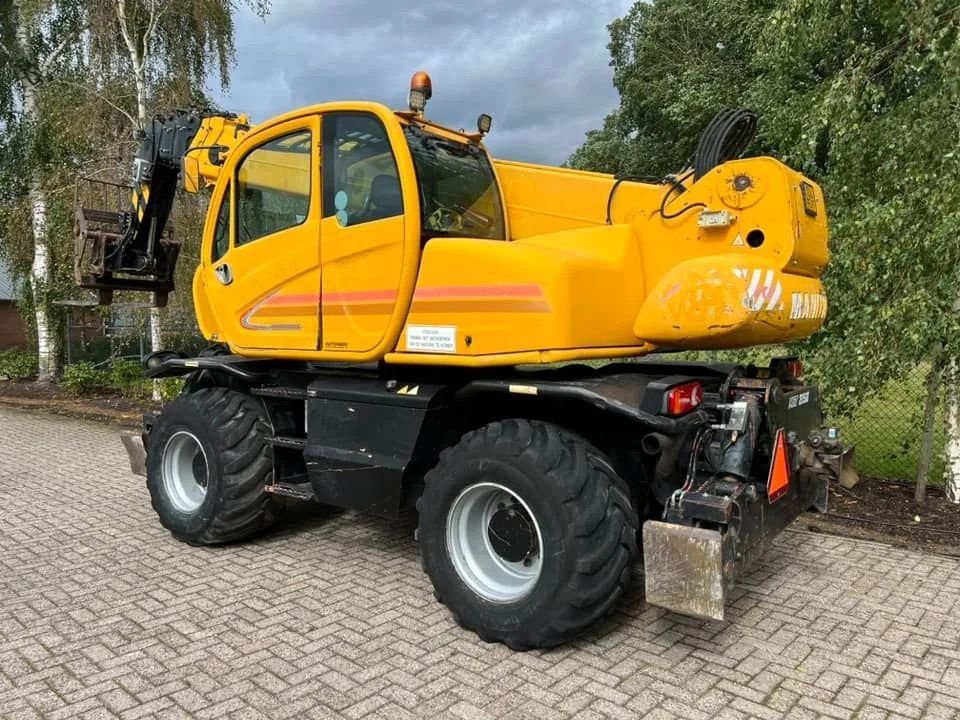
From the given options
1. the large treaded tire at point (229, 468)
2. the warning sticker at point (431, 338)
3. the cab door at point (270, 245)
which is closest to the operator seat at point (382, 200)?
the cab door at point (270, 245)

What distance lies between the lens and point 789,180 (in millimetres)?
3742

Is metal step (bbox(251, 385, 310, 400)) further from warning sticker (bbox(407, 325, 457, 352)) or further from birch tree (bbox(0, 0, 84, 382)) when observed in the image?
birch tree (bbox(0, 0, 84, 382))

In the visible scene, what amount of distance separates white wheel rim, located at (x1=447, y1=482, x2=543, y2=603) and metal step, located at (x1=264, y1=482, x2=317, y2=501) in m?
1.23

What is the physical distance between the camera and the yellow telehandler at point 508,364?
3.62m

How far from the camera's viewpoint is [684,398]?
12.2 feet

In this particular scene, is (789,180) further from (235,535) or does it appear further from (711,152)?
(235,535)

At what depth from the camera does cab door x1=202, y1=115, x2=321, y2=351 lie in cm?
473

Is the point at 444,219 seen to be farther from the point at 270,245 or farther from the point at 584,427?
the point at 584,427

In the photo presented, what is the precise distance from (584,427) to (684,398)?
718 millimetres

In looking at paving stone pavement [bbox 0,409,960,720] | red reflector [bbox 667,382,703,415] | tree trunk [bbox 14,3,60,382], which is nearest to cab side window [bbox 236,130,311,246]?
paving stone pavement [bbox 0,409,960,720]

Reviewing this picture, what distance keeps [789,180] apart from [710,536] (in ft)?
5.87

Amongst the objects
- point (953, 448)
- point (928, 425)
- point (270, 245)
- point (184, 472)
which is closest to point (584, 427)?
point (270, 245)

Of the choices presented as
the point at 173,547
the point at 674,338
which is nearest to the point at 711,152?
the point at 674,338

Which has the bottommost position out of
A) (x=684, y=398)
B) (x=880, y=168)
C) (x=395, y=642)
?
(x=395, y=642)
